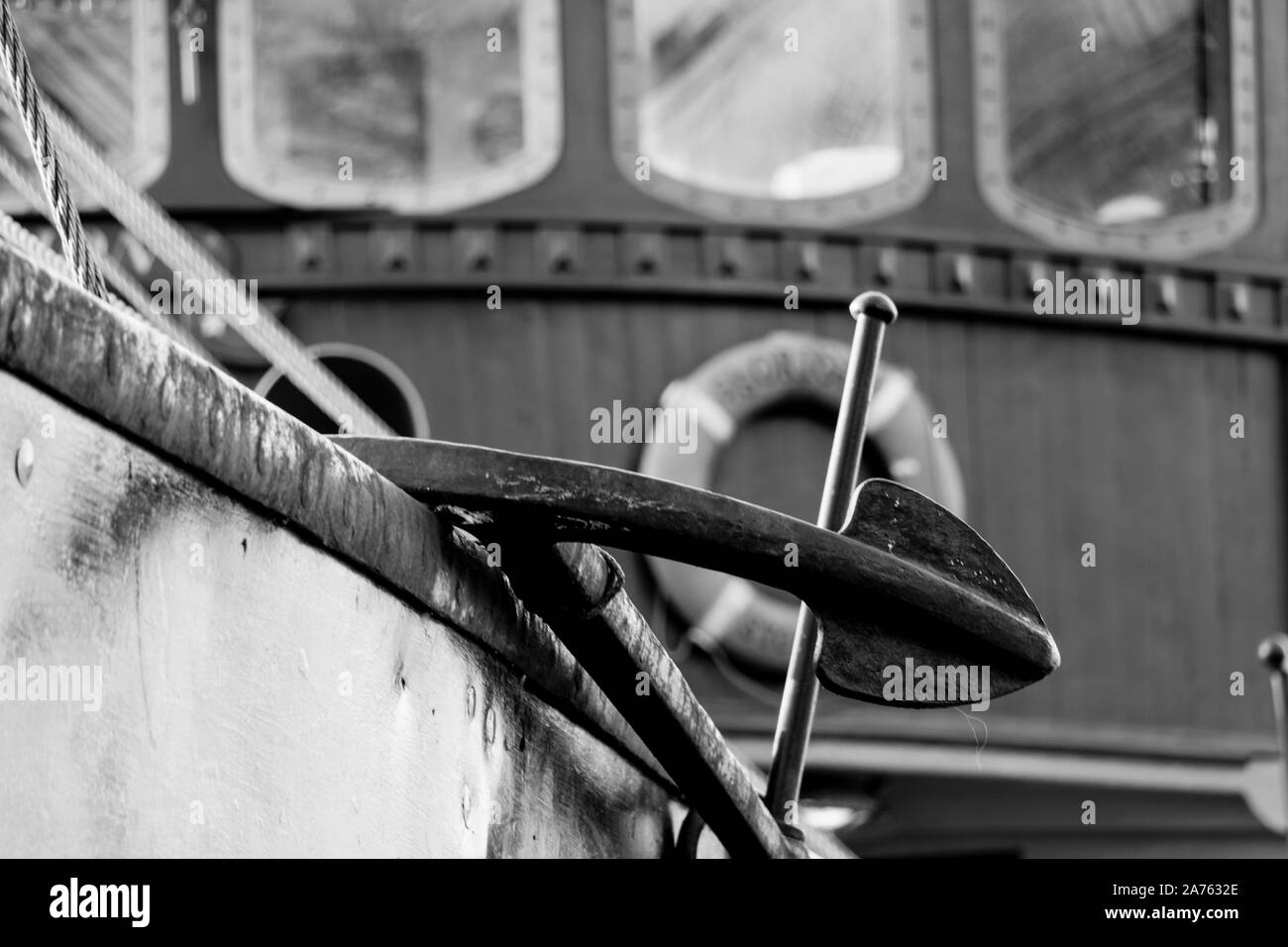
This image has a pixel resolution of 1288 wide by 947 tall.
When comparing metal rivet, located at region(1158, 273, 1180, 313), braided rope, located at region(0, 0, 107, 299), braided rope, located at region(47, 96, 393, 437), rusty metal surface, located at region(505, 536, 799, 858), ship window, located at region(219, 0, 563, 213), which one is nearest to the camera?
braided rope, located at region(0, 0, 107, 299)

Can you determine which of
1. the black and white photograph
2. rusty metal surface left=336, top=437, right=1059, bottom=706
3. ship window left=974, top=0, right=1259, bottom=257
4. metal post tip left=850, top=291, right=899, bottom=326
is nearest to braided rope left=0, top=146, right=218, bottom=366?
rusty metal surface left=336, top=437, right=1059, bottom=706

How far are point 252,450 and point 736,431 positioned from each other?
4.81 metres

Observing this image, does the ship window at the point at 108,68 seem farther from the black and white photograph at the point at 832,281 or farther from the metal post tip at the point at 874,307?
the metal post tip at the point at 874,307

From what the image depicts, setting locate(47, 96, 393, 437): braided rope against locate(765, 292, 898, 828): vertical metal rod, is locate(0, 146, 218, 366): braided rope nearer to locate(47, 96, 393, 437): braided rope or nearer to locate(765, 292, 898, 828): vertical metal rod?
locate(47, 96, 393, 437): braided rope

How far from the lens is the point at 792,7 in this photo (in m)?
6.84

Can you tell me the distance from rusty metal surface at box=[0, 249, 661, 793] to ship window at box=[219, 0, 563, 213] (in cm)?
443

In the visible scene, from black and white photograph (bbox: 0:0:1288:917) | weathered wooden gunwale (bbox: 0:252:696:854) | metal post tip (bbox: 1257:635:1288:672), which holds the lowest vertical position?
weathered wooden gunwale (bbox: 0:252:696:854)

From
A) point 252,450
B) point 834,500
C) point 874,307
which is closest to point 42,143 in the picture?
point 252,450

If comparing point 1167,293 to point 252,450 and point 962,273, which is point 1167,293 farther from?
point 252,450

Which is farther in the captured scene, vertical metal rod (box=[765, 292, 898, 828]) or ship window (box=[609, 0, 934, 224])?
ship window (box=[609, 0, 934, 224])

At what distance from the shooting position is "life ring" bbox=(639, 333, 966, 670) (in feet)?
20.9

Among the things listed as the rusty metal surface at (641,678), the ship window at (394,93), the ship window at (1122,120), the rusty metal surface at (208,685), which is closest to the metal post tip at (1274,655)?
the ship window at (1122,120)
